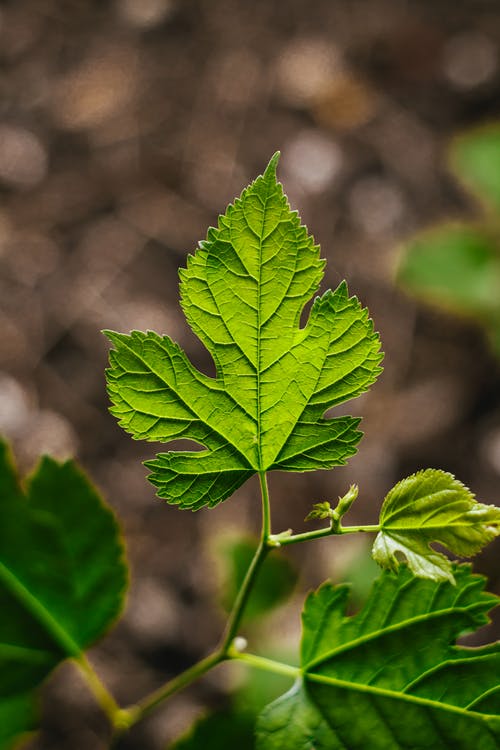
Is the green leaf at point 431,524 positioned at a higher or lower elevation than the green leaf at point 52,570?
lower

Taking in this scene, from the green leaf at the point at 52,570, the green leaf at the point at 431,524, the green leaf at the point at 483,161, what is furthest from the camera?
the green leaf at the point at 483,161

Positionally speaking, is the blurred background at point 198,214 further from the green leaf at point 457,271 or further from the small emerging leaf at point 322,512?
the small emerging leaf at point 322,512

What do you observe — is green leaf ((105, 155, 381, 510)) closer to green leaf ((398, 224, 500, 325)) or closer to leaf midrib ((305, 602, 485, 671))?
leaf midrib ((305, 602, 485, 671))

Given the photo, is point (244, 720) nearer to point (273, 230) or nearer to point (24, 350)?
point (273, 230)

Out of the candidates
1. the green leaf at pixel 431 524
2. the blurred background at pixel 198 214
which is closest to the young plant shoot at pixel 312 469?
the green leaf at pixel 431 524

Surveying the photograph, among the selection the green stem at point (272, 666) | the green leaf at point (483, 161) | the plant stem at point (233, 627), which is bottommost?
the green stem at point (272, 666)

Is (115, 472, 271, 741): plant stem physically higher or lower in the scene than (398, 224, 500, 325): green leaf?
lower

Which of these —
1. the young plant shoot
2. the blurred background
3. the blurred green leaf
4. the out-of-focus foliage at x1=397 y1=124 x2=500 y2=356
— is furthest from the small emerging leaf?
the out-of-focus foliage at x1=397 y1=124 x2=500 y2=356

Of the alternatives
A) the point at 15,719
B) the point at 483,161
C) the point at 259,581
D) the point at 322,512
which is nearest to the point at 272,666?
the point at 322,512

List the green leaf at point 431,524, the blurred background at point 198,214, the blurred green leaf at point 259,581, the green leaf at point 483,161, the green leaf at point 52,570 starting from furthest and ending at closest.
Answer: the green leaf at point 483,161, the blurred background at point 198,214, the blurred green leaf at point 259,581, the green leaf at point 52,570, the green leaf at point 431,524
